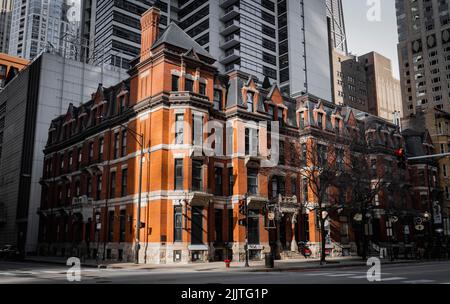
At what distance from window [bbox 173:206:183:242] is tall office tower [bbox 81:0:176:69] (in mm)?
64564

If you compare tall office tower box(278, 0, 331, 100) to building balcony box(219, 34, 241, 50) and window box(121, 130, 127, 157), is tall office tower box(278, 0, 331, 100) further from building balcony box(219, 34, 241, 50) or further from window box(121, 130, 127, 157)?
window box(121, 130, 127, 157)

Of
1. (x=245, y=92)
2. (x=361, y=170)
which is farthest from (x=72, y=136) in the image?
(x=361, y=170)

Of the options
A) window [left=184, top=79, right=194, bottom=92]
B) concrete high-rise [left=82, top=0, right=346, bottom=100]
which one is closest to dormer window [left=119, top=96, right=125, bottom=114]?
window [left=184, top=79, right=194, bottom=92]

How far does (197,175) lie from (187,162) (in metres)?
1.79

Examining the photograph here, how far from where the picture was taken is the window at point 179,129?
1512 inches

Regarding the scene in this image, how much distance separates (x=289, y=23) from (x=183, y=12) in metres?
26.6

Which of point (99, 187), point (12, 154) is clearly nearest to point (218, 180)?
point (99, 187)

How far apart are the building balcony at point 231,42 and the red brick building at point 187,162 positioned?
4750 cm

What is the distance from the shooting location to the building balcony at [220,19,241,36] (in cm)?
9631

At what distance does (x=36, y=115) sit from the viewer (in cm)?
6762

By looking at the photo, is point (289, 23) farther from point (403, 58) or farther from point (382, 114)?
point (382, 114)

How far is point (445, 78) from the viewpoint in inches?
5374

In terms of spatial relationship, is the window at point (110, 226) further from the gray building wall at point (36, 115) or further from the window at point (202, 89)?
the gray building wall at point (36, 115)

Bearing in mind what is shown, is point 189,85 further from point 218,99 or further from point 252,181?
point 252,181
